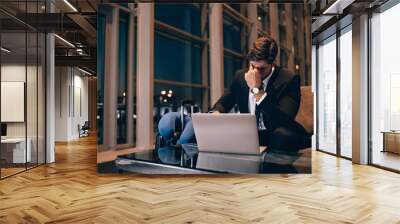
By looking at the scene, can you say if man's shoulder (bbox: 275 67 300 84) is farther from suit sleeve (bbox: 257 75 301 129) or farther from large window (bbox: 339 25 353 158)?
large window (bbox: 339 25 353 158)

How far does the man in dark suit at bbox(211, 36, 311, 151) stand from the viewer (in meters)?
5.94

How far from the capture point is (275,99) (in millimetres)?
5941

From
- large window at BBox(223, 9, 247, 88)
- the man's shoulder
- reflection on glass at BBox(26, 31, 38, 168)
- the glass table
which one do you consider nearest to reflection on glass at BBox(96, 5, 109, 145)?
the glass table

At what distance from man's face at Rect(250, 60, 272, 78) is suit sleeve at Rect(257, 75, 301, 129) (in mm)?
385

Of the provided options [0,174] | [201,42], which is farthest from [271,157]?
[0,174]

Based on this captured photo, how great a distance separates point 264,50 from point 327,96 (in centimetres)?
441

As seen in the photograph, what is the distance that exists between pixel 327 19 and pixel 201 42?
3354mm

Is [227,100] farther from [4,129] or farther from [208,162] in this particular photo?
[4,129]

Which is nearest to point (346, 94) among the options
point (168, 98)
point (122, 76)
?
point (168, 98)

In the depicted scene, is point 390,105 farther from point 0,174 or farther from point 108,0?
point 0,174

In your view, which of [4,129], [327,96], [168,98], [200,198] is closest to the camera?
[200,198]

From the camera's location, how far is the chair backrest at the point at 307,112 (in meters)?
5.98

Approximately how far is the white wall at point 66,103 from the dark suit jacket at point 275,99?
10183 millimetres

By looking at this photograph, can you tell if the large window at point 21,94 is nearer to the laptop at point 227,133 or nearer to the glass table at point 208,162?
the glass table at point 208,162
